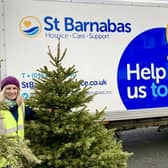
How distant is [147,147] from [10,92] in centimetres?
554

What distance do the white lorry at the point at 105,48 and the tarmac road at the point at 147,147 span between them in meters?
0.76

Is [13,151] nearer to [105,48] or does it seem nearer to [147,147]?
[105,48]

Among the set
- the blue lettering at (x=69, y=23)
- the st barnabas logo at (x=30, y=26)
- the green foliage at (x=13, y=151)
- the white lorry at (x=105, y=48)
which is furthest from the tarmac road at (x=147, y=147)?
the green foliage at (x=13, y=151)

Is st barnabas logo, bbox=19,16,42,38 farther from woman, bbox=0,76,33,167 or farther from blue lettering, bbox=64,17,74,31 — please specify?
woman, bbox=0,76,33,167

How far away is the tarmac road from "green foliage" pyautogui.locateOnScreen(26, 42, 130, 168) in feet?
11.5

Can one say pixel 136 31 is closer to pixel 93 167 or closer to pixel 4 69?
pixel 4 69

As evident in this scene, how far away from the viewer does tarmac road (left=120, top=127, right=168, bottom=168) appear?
27.7 ft

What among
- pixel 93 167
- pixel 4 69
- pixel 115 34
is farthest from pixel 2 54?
pixel 93 167

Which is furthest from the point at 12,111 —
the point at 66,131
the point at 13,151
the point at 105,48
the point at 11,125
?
the point at 105,48

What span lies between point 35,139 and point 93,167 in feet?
2.36

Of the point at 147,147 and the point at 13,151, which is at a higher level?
the point at 13,151

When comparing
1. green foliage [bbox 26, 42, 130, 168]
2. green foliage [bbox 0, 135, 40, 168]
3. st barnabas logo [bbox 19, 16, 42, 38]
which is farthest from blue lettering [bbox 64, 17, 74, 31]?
green foliage [bbox 0, 135, 40, 168]

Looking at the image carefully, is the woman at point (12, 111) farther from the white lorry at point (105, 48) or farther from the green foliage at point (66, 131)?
the white lorry at point (105, 48)

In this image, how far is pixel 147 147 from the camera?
9.67 meters
